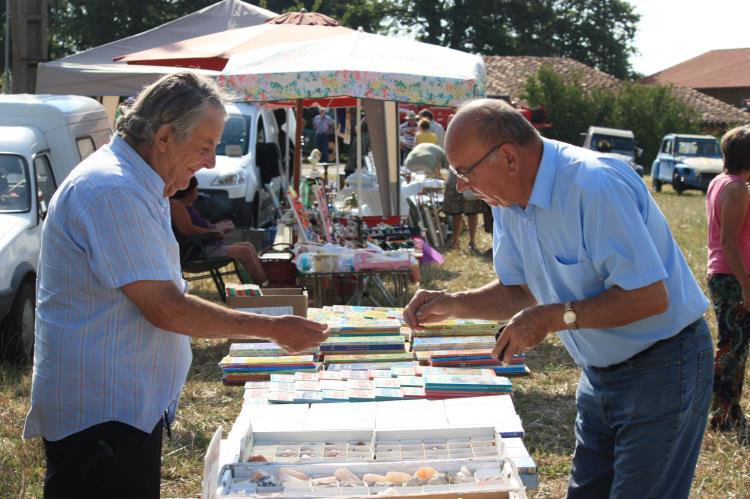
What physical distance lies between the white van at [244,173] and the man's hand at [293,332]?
9412 millimetres

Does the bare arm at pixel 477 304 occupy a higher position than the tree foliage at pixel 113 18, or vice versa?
the tree foliage at pixel 113 18

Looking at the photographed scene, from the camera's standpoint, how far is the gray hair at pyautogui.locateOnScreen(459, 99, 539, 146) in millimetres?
2621

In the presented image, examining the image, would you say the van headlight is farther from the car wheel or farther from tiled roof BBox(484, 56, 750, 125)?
tiled roof BBox(484, 56, 750, 125)

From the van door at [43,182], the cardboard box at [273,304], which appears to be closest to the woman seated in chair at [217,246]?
the van door at [43,182]

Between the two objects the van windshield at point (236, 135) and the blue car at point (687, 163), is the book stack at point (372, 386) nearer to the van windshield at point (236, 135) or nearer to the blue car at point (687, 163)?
the van windshield at point (236, 135)

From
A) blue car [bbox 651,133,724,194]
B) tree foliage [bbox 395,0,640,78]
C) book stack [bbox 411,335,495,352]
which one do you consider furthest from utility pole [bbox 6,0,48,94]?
tree foliage [bbox 395,0,640,78]

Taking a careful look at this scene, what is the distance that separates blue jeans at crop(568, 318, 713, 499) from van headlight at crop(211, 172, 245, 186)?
1056 centimetres

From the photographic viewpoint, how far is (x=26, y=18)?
11875 millimetres

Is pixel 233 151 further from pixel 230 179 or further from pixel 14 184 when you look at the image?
pixel 14 184

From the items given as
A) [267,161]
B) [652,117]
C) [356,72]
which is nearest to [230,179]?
[267,161]

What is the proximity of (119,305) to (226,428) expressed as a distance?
336cm

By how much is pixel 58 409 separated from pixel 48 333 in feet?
0.71

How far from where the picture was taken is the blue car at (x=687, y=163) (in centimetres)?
2595

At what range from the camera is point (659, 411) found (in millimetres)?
2639
